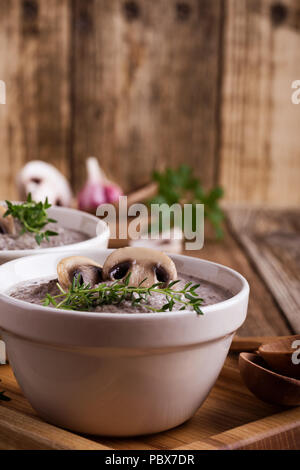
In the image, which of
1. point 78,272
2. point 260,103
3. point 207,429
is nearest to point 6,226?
point 78,272

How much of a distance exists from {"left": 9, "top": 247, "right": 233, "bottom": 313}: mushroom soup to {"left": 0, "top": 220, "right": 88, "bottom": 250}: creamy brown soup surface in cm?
17

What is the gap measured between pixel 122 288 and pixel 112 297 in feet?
0.06

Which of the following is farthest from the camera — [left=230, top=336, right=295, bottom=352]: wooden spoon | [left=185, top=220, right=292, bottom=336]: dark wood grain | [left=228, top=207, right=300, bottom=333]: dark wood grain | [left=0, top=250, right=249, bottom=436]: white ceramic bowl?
[left=228, top=207, right=300, bottom=333]: dark wood grain

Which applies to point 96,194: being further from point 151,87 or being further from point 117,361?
point 117,361

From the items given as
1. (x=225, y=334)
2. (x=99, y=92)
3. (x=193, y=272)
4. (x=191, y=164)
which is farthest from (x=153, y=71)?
(x=225, y=334)

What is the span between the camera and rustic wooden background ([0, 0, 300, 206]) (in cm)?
270

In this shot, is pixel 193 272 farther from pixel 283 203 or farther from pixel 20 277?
pixel 283 203

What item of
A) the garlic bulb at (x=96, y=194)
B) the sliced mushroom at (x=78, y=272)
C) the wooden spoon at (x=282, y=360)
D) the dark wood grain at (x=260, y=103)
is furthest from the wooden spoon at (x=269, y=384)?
the dark wood grain at (x=260, y=103)

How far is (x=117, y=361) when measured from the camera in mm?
840

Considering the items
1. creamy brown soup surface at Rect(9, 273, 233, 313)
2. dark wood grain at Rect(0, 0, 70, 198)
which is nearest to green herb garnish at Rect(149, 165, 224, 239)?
dark wood grain at Rect(0, 0, 70, 198)

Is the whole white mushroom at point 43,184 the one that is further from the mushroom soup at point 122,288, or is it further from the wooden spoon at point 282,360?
the wooden spoon at point 282,360

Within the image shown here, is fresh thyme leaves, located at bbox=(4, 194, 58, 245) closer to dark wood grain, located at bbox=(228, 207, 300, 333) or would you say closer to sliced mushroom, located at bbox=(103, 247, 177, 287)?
sliced mushroom, located at bbox=(103, 247, 177, 287)

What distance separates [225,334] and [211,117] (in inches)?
80.1
